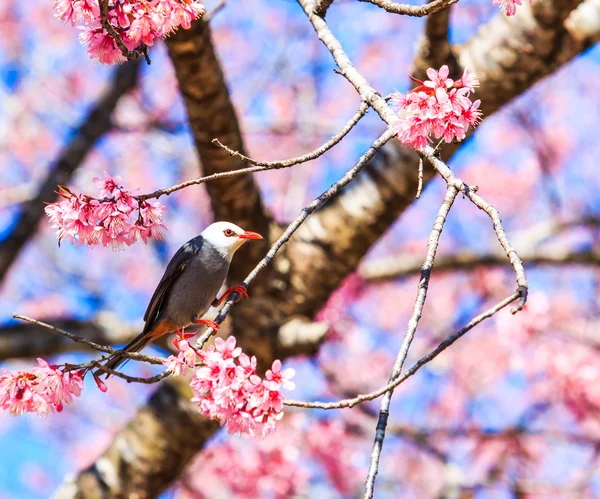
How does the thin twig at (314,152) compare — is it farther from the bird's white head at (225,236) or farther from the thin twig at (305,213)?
the bird's white head at (225,236)

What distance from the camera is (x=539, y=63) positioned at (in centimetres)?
362

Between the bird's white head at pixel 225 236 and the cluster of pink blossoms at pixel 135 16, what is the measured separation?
3.93ft

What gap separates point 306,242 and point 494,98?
1364mm

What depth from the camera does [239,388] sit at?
5.65ft

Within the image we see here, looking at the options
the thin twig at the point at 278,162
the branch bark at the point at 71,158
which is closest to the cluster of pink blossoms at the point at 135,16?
the thin twig at the point at 278,162

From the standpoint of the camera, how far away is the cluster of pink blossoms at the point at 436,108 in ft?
5.64

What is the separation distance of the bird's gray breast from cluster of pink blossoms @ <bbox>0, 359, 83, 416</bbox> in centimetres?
102

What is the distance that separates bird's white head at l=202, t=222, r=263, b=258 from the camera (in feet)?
10.3

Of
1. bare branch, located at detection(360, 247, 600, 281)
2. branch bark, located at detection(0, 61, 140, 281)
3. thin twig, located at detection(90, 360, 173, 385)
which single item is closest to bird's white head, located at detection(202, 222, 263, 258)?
thin twig, located at detection(90, 360, 173, 385)

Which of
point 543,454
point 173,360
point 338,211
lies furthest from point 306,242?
point 543,454

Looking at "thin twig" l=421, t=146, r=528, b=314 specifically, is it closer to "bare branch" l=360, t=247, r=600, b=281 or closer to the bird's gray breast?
the bird's gray breast

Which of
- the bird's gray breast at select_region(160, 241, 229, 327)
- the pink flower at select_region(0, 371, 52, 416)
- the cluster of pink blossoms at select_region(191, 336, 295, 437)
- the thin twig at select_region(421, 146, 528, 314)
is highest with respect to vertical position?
the bird's gray breast at select_region(160, 241, 229, 327)

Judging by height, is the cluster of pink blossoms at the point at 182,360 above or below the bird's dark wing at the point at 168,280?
below

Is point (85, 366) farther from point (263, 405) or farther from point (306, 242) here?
point (306, 242)
